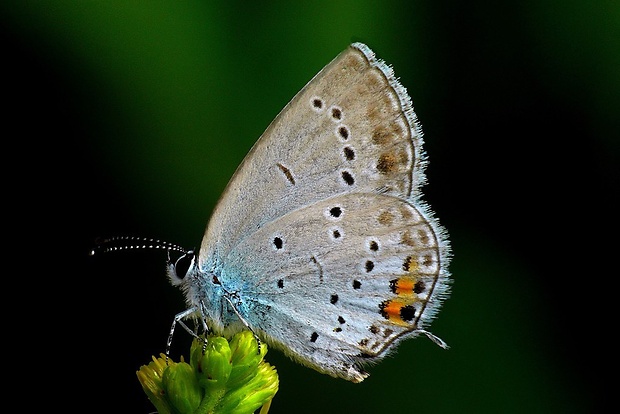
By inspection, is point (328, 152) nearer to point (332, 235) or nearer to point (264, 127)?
point (332, 235)

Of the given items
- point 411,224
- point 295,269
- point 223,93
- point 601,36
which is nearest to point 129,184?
point 223,93

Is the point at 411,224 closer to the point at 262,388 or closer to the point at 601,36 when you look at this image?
the point at 262,388

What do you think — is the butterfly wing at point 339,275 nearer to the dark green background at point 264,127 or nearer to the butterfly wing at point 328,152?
the butterfly wing at point 328,152

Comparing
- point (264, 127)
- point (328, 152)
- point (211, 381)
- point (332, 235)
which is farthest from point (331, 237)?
point (211, 381)

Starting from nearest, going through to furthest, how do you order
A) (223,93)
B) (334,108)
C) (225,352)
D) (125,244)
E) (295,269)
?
1. (225,352)
2. (334,108)
3. (295,269)
4. (125,244)
5. (223,93)

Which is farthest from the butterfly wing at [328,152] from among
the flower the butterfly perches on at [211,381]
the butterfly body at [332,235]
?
the flower the butterfly perches on at [211,381]

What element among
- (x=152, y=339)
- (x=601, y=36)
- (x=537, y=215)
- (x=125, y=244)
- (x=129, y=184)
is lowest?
(x=152, y=339)

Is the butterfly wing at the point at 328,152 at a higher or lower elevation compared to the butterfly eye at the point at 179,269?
higher
